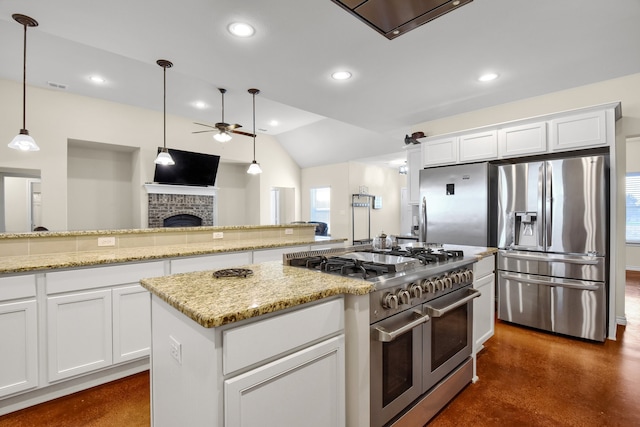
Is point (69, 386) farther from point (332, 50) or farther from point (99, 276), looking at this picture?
point (332, 50)

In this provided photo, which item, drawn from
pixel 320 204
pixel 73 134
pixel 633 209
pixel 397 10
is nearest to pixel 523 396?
pixel 397 10

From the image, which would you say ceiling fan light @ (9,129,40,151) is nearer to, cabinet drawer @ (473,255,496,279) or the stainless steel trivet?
the stainless steel trivet

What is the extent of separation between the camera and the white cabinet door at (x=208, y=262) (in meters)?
2.57

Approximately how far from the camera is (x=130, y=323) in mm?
2260

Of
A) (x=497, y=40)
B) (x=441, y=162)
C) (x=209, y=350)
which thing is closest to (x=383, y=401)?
(x=209, y=350)

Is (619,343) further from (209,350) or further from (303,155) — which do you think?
(303,155)

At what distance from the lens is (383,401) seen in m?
1.46

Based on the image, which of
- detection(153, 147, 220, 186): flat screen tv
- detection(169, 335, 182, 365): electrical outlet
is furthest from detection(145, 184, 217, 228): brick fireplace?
detection(169, 335, 182, 365): electrical outlet

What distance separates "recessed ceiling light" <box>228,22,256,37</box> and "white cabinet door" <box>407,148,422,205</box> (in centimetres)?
310

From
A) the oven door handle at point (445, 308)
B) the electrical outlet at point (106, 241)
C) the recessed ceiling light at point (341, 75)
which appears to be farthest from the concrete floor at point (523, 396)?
the recessed ceiling light at point (341, 75)

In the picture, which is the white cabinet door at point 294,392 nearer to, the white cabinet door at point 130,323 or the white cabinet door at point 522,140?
the white cabinet door at point 130,323

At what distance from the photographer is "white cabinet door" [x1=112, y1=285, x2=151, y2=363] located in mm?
2207

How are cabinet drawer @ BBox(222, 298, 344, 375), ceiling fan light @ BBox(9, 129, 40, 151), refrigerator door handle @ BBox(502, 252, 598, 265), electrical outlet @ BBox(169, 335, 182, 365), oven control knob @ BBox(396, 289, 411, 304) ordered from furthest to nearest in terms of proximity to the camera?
refrigerator door handle @ BBox(502, 252, 598, 265) → ceiling fan light @ BBox(9, 129, 40, 151) → oven control knob @ BBox(396, 289, 411, 304) → electrical outlet @ BBox(169, 335, 182, 365) → cabinet drawer @ BBox(222, 298, 344, 375)

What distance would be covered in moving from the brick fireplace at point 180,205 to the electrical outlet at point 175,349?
5521 mm
